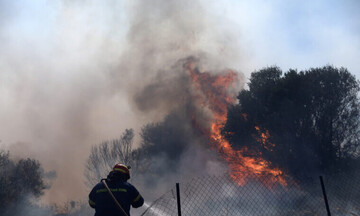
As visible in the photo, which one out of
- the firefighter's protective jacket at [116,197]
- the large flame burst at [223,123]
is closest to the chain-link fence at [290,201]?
the large flame burst at [223,123]

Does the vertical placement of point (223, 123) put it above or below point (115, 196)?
above

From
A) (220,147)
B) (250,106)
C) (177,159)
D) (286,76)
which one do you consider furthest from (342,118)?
(177,159)

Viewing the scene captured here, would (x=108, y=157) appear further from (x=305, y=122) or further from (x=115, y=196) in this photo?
(x=115, y=196)

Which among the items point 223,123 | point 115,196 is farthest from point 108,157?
point 115,196

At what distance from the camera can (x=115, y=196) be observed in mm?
4121

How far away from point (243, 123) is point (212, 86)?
8.51 metres

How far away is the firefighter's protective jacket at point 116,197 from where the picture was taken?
4.12 m

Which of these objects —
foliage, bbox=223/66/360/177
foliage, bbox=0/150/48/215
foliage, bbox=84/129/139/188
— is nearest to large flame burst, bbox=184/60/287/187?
foliage, bbox=223/66/360/177

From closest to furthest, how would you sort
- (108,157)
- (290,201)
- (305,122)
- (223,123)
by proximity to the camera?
1. (290,201)
2. (305,122)
3. (223,123)
4. (108,157)

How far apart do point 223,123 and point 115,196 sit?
78.6ft

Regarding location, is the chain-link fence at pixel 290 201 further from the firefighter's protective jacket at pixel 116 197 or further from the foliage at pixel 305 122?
the firefighter's protective jacket at pixel 116 197

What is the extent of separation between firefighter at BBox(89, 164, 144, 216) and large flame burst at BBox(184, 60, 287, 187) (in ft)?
57.3

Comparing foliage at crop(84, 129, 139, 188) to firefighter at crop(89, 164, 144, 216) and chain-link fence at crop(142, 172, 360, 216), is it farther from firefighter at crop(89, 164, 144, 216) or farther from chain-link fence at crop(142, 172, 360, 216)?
firefighter at crop(89, 164, 144, 216)

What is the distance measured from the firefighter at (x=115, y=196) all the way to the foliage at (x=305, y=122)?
1838cm
